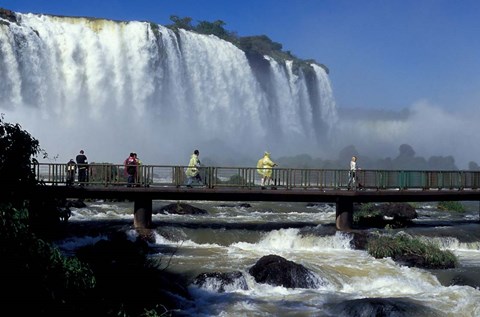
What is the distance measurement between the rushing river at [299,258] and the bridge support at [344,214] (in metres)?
0.73

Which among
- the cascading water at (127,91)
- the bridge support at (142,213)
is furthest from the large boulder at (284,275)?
the cascading water at (127,91)

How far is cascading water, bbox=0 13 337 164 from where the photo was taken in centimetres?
3931

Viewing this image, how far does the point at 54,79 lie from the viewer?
41.3 m

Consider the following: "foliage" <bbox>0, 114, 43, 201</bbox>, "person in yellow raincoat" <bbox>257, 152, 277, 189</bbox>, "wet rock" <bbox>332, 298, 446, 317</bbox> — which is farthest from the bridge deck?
"wet rock" <bbox>332, 298, 446, 317</bbox>

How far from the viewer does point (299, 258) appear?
17500 mm

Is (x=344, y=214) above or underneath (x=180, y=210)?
above

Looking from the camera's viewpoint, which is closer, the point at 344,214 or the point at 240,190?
the point at 240,190

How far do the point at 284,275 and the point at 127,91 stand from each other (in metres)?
34.5

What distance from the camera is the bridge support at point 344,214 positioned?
68.2ft

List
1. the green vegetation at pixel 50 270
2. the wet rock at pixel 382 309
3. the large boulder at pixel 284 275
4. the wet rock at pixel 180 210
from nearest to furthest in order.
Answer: the green vegetation at pixel 50 270 → the wet rock at pixel 382 309 → the large boulder at pixel 284 275 → the wet rock at pixel 180 210

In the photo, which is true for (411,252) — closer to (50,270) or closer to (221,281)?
(221,281)

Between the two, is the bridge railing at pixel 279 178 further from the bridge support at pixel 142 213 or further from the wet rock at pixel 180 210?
the wet rock at pixel 180 210

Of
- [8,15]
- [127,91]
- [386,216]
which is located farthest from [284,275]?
[127,91]

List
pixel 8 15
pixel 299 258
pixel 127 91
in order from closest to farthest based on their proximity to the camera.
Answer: pixel 299 258
pixel 8 15
pixel 127 91
